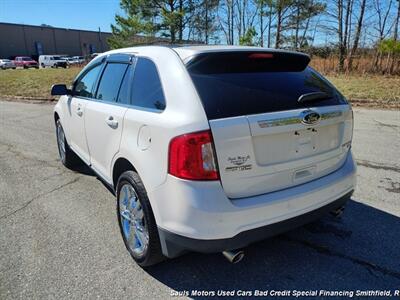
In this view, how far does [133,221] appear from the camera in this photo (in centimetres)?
283

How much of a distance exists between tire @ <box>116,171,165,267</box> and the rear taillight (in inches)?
20.1

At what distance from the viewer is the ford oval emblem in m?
2.43

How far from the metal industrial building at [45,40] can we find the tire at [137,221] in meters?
62.7

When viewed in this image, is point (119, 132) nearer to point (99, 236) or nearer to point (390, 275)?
point (99, 236)

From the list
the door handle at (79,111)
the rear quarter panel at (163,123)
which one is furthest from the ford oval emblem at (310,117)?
the door handle at (79,111)

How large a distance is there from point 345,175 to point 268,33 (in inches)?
1159

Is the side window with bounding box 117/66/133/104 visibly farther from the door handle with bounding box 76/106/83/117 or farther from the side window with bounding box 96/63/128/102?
the door handle with bounding box 76/106/83/117

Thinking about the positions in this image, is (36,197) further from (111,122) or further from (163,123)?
(163,123)

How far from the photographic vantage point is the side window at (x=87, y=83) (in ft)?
12.9

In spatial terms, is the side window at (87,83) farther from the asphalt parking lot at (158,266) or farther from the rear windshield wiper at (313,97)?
the rear windshield wiper at (313,97)

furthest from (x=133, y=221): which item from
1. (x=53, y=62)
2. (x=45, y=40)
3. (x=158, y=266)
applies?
(x=45, y=40)

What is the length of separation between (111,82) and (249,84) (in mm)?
1608

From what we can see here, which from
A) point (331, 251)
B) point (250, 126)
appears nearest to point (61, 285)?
point (250, 126)

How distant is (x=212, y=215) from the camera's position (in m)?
2.13
